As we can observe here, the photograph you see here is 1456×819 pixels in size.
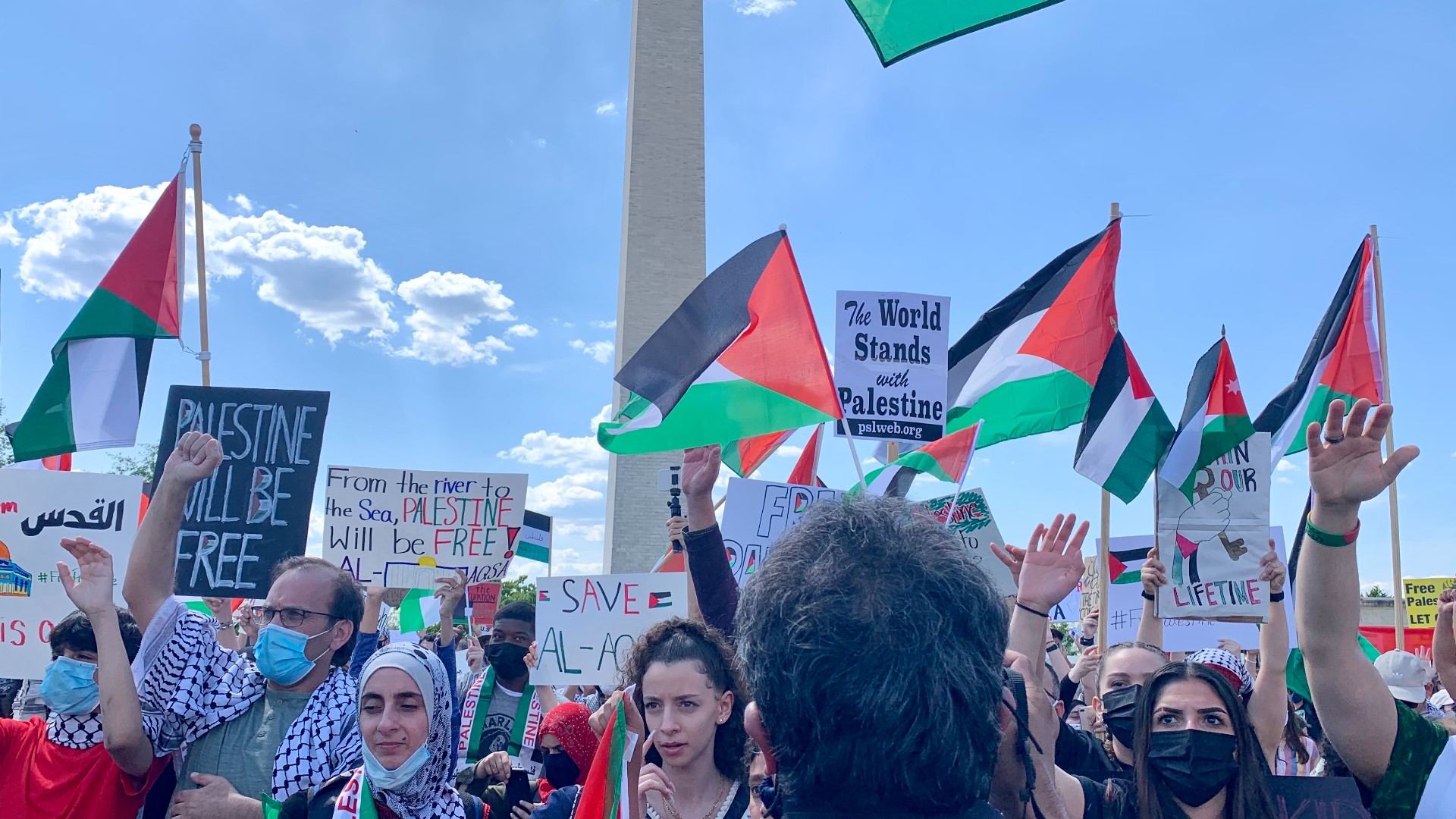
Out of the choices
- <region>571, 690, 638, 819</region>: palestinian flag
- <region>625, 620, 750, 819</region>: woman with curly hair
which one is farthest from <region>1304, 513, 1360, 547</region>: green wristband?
<region>571, 690, 638, 819</region>: palestinian flag

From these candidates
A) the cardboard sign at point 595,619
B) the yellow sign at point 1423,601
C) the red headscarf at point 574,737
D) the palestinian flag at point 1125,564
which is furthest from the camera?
the yellow sign at point 1423,601

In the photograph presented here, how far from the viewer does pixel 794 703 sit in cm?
129

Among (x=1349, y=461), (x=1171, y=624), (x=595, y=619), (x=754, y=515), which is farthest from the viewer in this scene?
(x=1171, y=624)

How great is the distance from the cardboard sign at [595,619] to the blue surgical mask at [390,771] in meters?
1.79

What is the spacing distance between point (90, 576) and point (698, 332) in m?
2.97

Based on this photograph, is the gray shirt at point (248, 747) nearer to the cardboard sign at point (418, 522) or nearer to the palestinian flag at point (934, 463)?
the cardboard sign at point (418, 522)

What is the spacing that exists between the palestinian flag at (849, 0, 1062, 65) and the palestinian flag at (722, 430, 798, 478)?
160 inches

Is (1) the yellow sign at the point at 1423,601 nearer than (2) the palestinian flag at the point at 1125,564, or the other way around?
(2) the palestinian flag at the point at 1125,564

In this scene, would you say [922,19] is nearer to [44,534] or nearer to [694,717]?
[694,717]

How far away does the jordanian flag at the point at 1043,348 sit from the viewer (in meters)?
6.21

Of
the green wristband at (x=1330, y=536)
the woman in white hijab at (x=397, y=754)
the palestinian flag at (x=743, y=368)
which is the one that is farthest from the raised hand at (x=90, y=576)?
the green wristband at (x=1330, y=536)

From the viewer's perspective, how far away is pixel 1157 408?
6.34 metres

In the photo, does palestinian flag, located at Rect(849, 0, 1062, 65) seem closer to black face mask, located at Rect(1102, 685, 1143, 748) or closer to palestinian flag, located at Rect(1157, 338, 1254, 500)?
black face mask, located at Rect(1102, 685, 1143, 748)

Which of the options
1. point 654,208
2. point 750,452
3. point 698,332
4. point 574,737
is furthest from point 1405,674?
point 654,208
